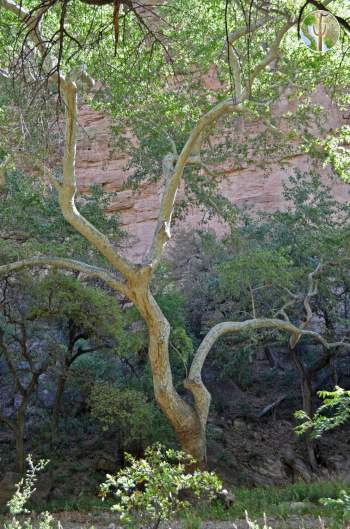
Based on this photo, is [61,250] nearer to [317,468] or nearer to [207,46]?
[207,46]

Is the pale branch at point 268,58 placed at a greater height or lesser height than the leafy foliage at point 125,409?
greater

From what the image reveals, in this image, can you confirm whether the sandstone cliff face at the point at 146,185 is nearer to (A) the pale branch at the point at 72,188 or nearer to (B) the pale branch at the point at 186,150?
(B) the pale branch at the point at 186,150

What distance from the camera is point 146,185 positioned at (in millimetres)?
25188

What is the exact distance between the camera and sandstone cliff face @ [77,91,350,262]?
25266 millimetres

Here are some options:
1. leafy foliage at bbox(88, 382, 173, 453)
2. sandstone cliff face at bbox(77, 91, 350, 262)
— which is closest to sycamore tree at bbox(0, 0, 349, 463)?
leafy foliage at bbox(88, 382, 173, 453)

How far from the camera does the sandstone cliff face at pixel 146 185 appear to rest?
25.3 meters

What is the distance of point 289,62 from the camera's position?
447 inches

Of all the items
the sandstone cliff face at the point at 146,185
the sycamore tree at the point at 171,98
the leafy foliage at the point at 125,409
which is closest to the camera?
the sycamore tree at the point at 171,98

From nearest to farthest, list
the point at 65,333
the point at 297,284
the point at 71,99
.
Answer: the point at 71,99 < the point at 65,333 < the point at 297,284

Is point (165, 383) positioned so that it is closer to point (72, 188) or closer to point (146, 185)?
point (72, 188)

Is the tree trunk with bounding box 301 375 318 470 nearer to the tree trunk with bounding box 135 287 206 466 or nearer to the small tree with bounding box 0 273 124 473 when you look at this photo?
the tree trunk with bounding box 135 287 206 466

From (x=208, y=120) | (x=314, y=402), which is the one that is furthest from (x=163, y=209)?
(x=314, y=402)

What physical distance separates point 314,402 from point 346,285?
10.3ft

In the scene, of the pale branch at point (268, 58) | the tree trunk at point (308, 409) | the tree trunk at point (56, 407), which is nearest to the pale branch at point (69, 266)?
the tree trunk at point (56, 407)
